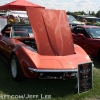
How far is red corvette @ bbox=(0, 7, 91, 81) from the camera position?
400 cm

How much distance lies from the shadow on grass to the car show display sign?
222 millimetres

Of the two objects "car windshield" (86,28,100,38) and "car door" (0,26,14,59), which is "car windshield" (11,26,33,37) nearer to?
"car door" (0,26,14,59)

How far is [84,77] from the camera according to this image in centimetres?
406

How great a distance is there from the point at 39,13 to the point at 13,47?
106 centimetres

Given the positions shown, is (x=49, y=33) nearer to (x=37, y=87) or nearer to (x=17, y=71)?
(x=17, y=71)

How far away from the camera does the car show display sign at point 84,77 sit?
13.1ft

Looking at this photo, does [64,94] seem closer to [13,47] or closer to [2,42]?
[13,47]

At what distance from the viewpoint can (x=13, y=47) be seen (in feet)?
16.2

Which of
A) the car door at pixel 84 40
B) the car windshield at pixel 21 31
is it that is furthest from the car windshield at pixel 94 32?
the car windshield at pixel 21 31

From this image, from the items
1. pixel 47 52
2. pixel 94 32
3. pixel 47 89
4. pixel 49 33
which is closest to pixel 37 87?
pixel 47 89

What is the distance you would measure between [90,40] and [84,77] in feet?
9.92

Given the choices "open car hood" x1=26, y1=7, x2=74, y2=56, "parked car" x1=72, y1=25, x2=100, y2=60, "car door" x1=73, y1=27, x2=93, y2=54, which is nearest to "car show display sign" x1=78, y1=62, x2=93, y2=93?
"open car hood" x1=26, y1=7, x2=74, y2=56

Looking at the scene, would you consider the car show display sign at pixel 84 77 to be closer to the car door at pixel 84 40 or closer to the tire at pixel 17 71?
the tire at pixel 17 71

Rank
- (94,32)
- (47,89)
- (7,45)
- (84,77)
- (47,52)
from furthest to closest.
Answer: (94,32) < (7,45) < (47,52) < (47,89) < (84,77)
